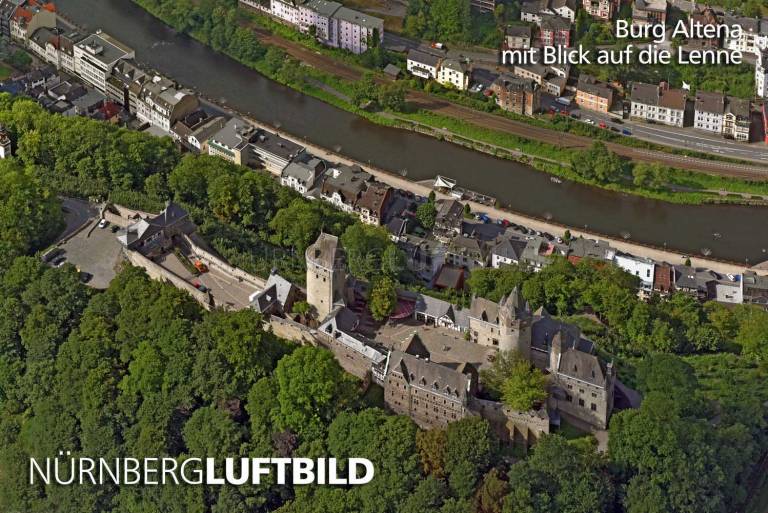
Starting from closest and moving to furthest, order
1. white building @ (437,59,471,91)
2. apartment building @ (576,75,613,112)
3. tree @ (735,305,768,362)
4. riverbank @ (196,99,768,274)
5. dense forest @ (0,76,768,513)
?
dense forest @ (0,76,768,513), tree @ (735,305,768,362), riverbank @ (196,99,768,274), apartment building @ (576,75,613,112), white building @ (437,59,471,91)

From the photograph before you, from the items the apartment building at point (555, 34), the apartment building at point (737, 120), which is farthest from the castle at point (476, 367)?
the apartment building at point (555, 34)

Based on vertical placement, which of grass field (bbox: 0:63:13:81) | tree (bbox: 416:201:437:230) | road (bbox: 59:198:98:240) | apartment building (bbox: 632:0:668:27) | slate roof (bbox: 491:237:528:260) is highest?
apartment building (bbox: 632:0:668:27)

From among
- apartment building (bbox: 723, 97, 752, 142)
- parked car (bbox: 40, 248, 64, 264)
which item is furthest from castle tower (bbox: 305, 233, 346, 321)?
apartment building (bbox: 723, 97, 752, 142)

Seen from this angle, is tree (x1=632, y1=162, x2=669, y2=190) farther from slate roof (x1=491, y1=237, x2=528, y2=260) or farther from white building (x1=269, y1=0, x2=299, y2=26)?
white building (x1=269, y1=0, x2=299, y2=26)

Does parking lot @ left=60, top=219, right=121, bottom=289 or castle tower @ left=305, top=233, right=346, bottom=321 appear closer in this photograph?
castle tower @ left=305, top=233, right=346, bottom=321

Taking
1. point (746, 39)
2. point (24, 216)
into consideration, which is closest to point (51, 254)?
point (24, 216)

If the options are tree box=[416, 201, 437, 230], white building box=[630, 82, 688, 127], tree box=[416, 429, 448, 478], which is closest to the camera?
tree box=[416, 429, 448, 478]

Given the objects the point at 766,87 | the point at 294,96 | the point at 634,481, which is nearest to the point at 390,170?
the point at 294,96

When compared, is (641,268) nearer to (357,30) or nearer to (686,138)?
(686,138)
